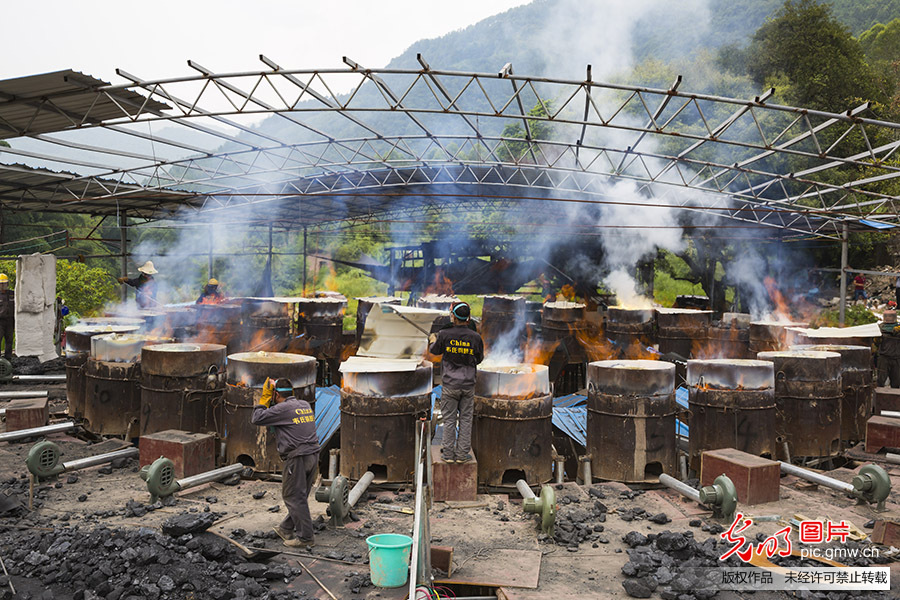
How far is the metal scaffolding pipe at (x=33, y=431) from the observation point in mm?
9141

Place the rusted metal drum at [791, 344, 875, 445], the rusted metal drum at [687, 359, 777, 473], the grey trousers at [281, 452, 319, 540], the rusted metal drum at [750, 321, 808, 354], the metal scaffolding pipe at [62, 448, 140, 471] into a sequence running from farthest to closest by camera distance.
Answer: the rusted metal drum at [750, 321, 808, 354], the rusted metal drum at [791, 344, 875, 445], the rusted metal drum at [687, 359, 777, 473], the metal scaffolding pipe at [62, 448, 140, 471], the grey trousers at [281, 452, 319, 540]

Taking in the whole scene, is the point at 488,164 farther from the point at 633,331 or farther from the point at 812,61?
the point at 812,61

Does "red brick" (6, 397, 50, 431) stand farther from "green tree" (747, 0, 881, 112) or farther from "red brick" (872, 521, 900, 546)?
"green tree" (747, 0, 881, 112)

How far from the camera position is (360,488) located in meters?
7.32

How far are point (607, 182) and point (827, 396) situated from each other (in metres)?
12.9

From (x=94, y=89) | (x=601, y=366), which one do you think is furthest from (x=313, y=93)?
(x=601, y=366)

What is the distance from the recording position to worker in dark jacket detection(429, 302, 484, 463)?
7.48 metres

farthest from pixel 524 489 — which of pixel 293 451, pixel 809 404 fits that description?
pixel 809 404

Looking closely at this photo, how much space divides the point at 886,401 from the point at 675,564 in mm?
7528

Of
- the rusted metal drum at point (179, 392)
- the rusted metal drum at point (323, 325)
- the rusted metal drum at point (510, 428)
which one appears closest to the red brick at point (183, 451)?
the rusted metal drum at point (179, 392)

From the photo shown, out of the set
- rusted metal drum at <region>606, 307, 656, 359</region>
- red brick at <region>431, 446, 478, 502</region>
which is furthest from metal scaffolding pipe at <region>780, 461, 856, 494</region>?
rusted metal drum at <region>606, 307, 656, 359</region>

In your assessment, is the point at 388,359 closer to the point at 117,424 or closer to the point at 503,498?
the point at 503,498

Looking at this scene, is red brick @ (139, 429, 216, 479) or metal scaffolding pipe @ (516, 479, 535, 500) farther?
red brick @ (139, 429, 216, 479)

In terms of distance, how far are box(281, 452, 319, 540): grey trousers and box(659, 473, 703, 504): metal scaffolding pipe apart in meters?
4.08
